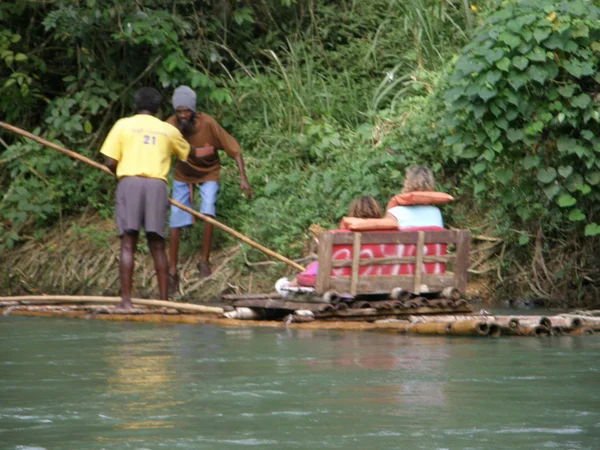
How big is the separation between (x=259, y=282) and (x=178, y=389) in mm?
7021

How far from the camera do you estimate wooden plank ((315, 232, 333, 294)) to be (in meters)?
10.2

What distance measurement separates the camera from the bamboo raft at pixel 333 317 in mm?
9602

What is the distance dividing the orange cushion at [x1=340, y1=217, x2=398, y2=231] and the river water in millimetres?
924

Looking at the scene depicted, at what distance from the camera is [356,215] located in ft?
35.0

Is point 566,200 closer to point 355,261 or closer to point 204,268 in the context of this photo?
point 355,261

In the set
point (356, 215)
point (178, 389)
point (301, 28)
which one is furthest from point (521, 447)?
point (301, 28)

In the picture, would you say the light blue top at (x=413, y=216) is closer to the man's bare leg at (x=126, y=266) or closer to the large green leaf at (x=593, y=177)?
the large green leaf at (x=593, y=177)

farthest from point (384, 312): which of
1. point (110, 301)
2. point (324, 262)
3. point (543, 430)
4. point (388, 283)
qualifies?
point (543, 430)

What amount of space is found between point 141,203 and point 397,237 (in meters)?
2.63

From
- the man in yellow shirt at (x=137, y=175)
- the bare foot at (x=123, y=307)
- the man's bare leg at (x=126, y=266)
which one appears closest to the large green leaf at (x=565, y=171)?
the man in yellow shirt at (x=137, y=175)

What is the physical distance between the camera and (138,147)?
11.8 meters

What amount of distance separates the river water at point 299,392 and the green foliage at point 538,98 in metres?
2.37

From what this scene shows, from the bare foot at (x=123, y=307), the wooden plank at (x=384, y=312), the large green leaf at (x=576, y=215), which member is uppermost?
the large green leaf at (x=576, y=215)

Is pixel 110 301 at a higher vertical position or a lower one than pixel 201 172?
lower
